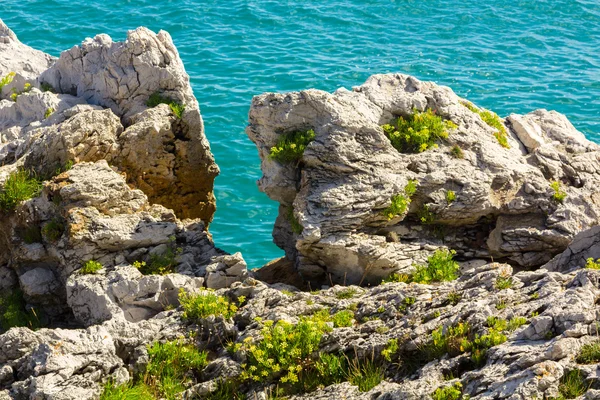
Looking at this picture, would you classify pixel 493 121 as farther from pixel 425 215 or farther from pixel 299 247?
pixel 299 247

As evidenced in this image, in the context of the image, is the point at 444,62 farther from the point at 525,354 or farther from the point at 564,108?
the point at 525,354

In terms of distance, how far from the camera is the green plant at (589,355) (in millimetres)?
11430

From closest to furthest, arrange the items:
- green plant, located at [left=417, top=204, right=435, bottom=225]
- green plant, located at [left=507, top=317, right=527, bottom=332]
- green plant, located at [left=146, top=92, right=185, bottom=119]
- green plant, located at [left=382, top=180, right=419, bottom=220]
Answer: green plant, located at [left=507, top=317, right=527, bottom=332]
green plant, located at [left=382, top=180, right=419, bottom=220]
green plant, located at [left=417, top=204, right=435, bottom=225]
green plant, located at [left=146, top=92, right=185, bottom=119]

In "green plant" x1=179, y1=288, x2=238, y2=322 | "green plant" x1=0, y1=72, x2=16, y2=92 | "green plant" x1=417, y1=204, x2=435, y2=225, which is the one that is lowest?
"green plant" x1=179, y1=288, x2=238, y2=322

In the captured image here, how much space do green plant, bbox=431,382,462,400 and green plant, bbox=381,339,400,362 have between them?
55.0 inches

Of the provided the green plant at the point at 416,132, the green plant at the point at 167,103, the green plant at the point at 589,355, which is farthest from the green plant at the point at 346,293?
the green plant at the point at 167,103

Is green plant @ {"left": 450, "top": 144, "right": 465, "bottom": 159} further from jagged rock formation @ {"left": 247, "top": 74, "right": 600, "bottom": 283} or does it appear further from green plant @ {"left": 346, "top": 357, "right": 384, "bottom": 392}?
green plant @ {"left": 346, "top": 357, "right": 384, "bottom": 392}

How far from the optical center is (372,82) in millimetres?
19031

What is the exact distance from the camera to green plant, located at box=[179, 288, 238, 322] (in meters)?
15.0

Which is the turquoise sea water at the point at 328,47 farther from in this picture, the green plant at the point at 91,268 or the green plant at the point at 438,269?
the green plant at the point at 438,269

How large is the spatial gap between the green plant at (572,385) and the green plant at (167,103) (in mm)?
12437

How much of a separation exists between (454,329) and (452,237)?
541 centimetres

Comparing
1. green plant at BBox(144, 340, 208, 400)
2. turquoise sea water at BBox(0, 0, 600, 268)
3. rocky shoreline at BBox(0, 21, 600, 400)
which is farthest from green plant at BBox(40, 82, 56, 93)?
green plant at BBox(144, 340, 208, 400)

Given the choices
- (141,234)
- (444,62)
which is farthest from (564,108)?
(141,234)
